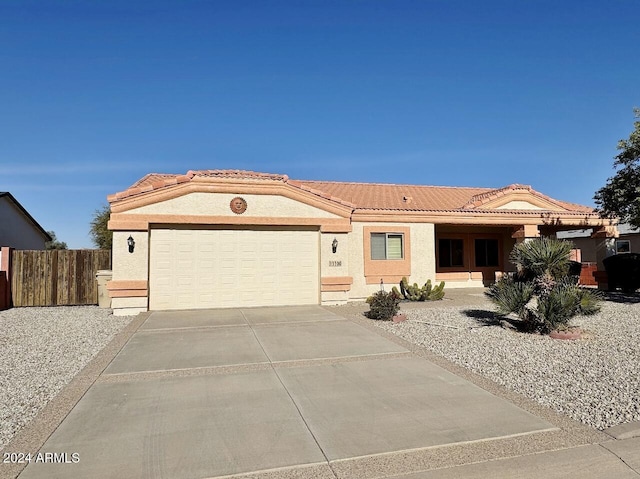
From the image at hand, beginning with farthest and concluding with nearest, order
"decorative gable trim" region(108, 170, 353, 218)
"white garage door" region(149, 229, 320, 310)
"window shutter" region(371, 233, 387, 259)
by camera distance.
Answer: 1. "window shutter" region(371, 233, 387, 259)
2. "white garage door" region(149, 229, 320, 310)
3. "decorative gable trim" region(108, 170, 353, 218)

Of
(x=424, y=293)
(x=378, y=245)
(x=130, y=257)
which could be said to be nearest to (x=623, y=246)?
(x=424, y=293)

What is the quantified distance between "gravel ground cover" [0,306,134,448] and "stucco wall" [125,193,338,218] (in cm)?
343

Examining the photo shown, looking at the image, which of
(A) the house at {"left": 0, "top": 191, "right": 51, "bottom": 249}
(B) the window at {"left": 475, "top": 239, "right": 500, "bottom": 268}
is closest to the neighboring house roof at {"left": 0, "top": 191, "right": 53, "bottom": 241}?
(A) the house at {"left": 0, "top": 191, "right": 51, "bottom": 249}

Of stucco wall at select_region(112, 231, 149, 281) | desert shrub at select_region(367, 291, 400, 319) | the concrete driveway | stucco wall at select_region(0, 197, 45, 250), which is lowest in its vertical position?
the concrete driveway

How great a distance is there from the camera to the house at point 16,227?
777 inches

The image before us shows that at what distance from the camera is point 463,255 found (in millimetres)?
21000

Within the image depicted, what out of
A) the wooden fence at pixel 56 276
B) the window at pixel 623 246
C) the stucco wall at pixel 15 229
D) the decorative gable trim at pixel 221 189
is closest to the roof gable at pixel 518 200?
the decorative gable trim at pixel 221 189

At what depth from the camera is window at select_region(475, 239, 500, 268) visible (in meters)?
21.3

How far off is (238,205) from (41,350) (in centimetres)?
689

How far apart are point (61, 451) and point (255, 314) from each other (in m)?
8.34

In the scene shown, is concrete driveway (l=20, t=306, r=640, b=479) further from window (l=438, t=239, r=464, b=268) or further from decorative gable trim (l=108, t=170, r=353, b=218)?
window (l=438, t=239, r=464, b=268)

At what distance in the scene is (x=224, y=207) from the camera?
13633 millimetres

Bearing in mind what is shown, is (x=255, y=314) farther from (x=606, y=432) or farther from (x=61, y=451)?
(x=606, y=432)

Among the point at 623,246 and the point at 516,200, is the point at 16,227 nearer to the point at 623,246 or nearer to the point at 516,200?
the point at 516,200
